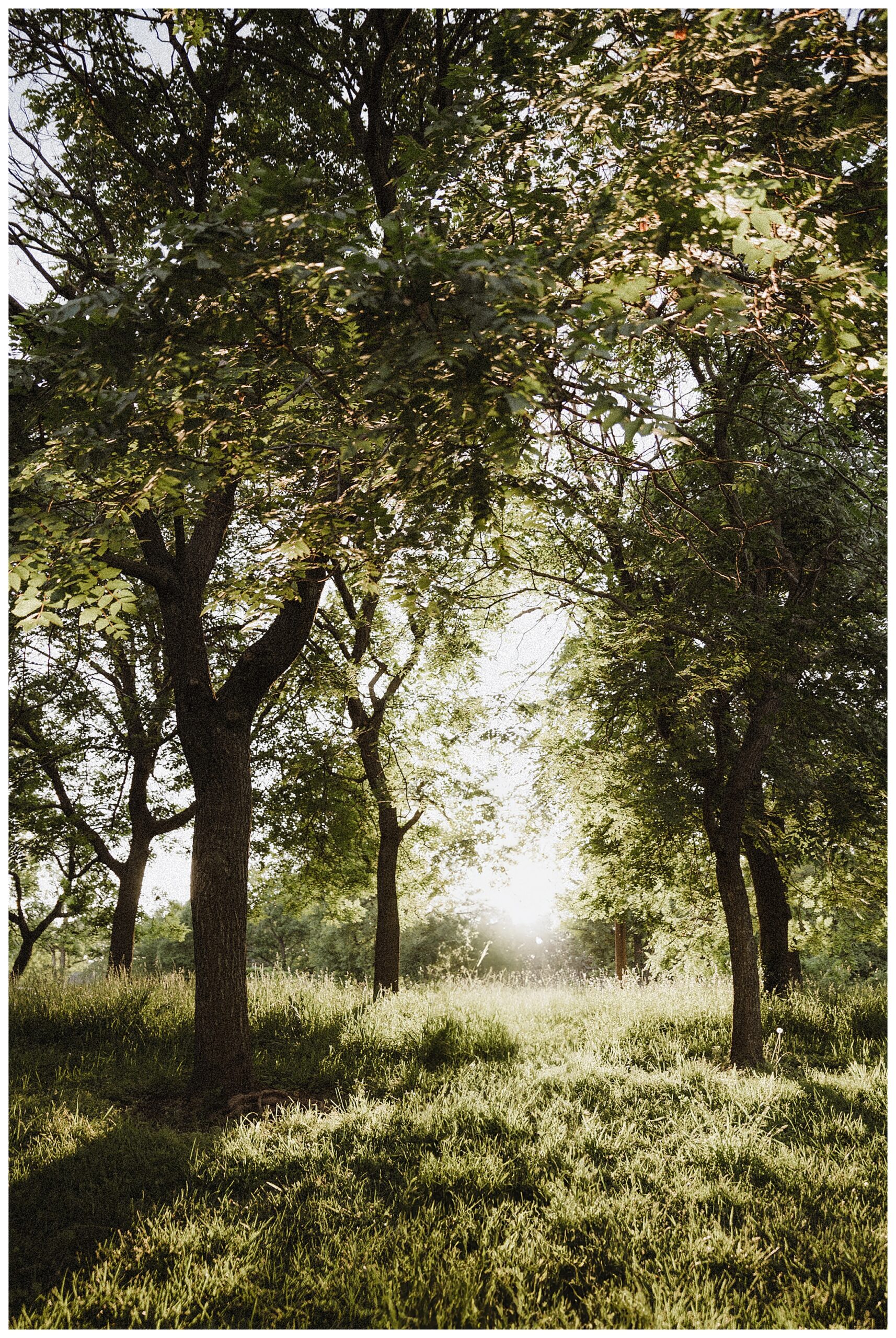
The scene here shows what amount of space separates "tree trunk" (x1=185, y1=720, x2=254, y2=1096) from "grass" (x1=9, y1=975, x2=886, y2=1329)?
663 millimetres

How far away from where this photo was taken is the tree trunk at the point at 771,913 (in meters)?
12.8

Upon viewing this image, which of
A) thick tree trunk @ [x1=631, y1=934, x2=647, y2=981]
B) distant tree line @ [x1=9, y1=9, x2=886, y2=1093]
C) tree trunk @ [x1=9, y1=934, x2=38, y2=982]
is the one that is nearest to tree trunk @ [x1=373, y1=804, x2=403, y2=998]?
distant tree line @ [x1=9, y1=9, x2=886, y2=1093]

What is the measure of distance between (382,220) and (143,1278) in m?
4.99

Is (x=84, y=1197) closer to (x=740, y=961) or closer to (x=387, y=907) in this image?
(x=740, y=961)

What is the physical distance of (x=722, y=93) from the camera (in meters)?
3.87

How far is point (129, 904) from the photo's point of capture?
14.2 meters

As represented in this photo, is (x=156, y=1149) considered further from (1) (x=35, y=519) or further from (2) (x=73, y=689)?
(2) (x=73, y=689)

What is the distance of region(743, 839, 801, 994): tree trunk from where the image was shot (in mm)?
12766

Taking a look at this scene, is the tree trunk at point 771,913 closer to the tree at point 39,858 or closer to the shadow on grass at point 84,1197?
the shadow on grass at point 84,1197

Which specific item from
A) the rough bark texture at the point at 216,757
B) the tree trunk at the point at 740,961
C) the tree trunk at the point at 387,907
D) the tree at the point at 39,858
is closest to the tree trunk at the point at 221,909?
the rough bark texture at the point at 216,757

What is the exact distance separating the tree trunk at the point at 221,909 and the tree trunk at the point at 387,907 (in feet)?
19.4

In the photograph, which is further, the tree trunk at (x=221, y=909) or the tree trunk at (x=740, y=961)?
the tree trunk at (x=740, y=961)

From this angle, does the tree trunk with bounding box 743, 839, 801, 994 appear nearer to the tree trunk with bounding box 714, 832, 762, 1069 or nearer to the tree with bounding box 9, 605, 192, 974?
the tree trunk with bounding box 714, 832, 762, 1069

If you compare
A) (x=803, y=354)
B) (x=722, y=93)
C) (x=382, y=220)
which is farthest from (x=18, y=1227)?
(x=722, y=93)
